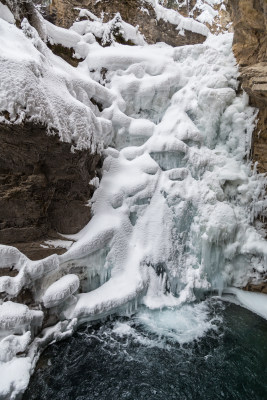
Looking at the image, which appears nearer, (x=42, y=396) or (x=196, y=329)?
(x=42, y=396)

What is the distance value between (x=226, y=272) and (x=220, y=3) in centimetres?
1495

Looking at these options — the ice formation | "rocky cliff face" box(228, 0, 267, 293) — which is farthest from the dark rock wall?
"rocky cliff face" box(228, 0, 267, 293)

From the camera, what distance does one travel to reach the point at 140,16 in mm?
11398

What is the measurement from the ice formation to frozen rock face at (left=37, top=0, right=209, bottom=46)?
79cm

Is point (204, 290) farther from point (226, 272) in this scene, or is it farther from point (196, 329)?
point (196, 329)

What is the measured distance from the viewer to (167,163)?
26.9 ft

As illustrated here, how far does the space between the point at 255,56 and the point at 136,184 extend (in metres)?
4.92

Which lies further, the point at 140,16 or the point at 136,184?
the point at 140,16

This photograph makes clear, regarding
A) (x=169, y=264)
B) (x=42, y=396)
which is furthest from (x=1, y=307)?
(x=169, y=264)

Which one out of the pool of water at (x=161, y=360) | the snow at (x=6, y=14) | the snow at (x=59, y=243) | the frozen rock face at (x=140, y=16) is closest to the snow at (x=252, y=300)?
the pool of water at (x=161, y=360)

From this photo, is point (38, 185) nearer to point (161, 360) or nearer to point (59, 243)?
point (59, 243)

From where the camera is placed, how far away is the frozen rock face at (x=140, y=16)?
33.1 ft

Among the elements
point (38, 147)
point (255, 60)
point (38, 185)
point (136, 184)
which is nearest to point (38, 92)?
point (38, 147)

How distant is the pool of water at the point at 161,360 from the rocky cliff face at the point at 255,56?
4399 millimetres
